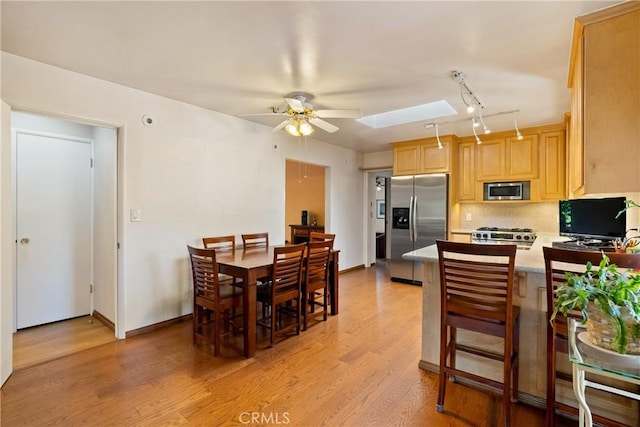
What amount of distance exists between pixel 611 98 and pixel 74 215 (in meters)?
Result: 4.91

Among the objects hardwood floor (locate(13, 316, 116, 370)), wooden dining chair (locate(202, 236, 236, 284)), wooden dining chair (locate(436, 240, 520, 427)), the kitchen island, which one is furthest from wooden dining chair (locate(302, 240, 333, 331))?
hardwood floor (locate(13, 316, 116, 370))

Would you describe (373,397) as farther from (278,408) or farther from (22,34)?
(22,34)

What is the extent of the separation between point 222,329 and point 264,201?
1.81 metres

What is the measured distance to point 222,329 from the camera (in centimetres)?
324

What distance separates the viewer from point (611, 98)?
5.66 feet

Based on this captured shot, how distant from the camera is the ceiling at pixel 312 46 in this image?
5.92 ft

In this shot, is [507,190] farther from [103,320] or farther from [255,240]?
[103,320]

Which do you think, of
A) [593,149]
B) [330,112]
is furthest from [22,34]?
[593,149]

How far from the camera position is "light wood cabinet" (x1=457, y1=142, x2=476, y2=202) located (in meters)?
4.96

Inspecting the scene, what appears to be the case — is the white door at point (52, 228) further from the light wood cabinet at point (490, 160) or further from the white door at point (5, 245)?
the light wood cabinet at point (490, 160)

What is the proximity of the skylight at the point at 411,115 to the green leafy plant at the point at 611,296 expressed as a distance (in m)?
2.83

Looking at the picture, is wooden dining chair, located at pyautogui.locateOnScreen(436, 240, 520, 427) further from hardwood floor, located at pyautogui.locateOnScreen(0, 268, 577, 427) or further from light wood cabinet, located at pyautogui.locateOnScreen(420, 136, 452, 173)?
light wood cabinet, located at pyautogui.locateOnScreen(420, 136, 452, 173)

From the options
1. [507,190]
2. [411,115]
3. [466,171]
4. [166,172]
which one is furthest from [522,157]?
[166,172]

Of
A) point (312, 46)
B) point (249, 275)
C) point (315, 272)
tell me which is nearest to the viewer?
point (312, 46)
